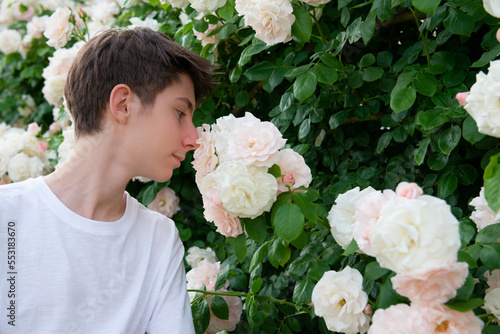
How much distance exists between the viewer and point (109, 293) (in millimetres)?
1495

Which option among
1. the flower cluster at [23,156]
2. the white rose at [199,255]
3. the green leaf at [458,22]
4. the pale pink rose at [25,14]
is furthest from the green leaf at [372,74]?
the pale pink rose at [25,14]

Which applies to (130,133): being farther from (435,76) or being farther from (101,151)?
(435,76)

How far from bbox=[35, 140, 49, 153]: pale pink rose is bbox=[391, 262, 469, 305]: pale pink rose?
2115 millimetres

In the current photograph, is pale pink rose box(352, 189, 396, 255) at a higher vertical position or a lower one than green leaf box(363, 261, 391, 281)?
higher

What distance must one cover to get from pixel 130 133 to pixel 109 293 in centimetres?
43

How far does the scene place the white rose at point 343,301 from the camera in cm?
112

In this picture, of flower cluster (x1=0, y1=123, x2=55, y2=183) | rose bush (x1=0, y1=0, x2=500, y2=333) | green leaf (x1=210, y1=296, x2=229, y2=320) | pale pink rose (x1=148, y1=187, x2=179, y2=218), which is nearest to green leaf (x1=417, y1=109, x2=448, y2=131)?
rose bush (x1=0, y1=0, x2=500, y2=333)

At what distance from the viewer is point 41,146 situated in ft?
8.66

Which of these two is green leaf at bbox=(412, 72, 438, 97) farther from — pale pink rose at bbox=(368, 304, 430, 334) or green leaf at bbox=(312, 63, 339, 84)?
pale pink rose at bbox=(368, 304, 430, 334)

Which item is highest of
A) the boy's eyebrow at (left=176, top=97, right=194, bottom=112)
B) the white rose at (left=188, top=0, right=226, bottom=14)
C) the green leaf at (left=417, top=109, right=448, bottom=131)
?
the white rose at (left=188, top=0, right=226, bottom=14)

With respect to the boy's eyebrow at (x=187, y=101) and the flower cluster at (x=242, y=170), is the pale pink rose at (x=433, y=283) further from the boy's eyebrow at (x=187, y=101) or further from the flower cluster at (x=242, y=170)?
the boy's eyebrow at (x=187, y=101)

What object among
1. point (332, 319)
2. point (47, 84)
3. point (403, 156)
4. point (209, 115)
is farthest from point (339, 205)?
point (47, 84)

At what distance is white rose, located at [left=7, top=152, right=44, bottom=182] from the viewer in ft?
8.27

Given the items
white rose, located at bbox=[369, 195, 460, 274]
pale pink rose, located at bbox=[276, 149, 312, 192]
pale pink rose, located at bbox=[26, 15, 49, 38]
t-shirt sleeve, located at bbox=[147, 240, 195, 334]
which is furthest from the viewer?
pale pink rose, located at bbox=[26, 15, 49, 38]
